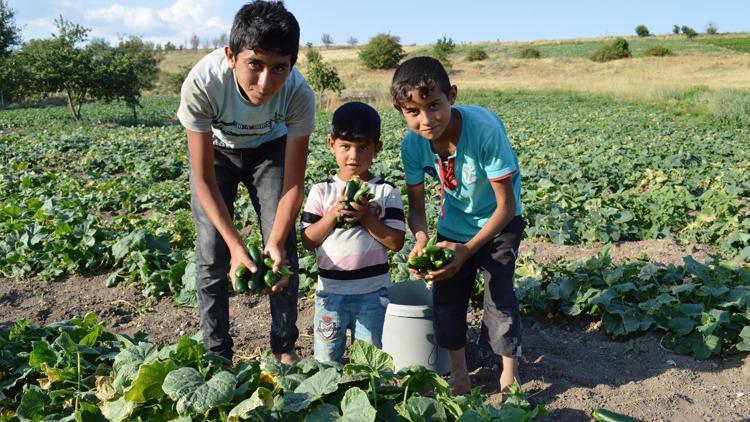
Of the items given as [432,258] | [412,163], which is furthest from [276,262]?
[412,163]

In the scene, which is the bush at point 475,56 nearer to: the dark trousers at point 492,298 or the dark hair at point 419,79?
the dark trousers at point 492,298

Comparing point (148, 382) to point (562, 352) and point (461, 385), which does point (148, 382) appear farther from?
point (562, 352)

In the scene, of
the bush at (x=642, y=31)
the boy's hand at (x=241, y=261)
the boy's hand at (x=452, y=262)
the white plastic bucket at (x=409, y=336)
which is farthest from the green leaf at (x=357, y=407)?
the bush at (x=642, y=31)

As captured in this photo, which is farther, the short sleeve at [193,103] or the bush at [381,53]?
the bush at [381,53]

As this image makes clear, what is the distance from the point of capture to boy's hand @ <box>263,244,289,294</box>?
3.20m

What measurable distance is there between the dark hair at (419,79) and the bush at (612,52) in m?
57.3

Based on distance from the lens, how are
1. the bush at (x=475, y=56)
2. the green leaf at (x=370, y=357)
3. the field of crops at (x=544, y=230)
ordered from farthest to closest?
the bush at (x=475, y=56)
the field of crops at (x=544, y=230)
the green leaf at (x=370, y=357)

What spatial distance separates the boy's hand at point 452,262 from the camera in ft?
10.2

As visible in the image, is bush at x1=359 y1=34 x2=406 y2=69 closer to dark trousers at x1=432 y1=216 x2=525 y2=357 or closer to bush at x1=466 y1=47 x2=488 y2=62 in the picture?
bush at x1=466 y1=47 x2=488 y2=62

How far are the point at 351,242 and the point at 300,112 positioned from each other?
2.42 ft

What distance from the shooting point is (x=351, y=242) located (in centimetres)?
341

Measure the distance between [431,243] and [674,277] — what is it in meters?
2.17

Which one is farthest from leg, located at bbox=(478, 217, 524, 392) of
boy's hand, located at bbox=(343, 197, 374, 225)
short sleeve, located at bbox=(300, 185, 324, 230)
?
short sleeve, located at bbox=(300, 185, 324, 230)

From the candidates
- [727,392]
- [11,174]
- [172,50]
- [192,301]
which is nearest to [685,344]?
[727,392]
